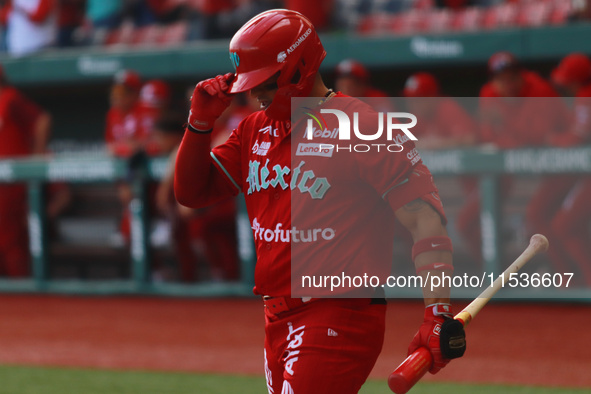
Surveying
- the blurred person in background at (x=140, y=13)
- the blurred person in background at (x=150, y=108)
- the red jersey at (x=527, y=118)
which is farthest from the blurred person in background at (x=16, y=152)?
the red jersey at (x=527, y=118)

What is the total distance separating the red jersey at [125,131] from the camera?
828 centimetres

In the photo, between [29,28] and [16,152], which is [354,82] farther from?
[29,28]

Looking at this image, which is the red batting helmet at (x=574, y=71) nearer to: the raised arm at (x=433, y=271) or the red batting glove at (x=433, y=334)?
the raised arm at (x=433, y=271)

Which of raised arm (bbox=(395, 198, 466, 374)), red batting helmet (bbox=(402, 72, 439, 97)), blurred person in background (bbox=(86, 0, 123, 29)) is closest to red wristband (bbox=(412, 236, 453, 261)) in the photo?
raised arm (bbox=(395, 198, 466, 374))

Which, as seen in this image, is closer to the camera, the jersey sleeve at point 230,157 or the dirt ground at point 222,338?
the jersey sleeve at point 230,157

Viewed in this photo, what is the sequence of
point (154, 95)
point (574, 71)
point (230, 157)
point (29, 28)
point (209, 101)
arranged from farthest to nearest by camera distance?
Answer: point (29, 28) < point (154, 95) < point (574, 71) < point (230, 157) < point (209, 101)

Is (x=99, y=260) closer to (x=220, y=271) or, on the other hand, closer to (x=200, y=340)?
(x=220, y=271)

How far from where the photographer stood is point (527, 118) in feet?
22.8

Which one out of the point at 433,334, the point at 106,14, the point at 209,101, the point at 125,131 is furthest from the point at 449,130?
the point at 106,14

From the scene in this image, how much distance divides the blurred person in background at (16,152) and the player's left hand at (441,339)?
22.6ft

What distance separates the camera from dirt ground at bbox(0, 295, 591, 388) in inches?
219

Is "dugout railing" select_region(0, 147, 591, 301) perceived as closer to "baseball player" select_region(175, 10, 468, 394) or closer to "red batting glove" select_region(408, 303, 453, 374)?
"baseball player" select_region(175, 10, 468, 394)

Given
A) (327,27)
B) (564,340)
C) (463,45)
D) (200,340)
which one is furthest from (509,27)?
(200,340)

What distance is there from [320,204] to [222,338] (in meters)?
4.24
